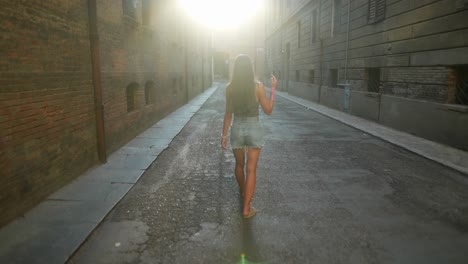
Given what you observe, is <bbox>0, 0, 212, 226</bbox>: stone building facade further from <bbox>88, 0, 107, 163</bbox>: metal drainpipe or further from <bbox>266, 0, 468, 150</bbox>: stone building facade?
<bbox>266, 0, 468, 150</bbox>: stone building facade

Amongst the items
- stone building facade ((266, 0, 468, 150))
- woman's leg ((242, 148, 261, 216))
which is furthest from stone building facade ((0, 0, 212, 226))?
stone building facade ((266, 0, 468, 150))

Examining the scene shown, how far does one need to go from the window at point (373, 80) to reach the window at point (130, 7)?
910cm

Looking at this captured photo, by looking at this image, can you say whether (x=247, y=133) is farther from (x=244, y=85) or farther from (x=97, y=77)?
(x=97, y=77)

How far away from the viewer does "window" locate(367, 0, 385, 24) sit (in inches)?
498

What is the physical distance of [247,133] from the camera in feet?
14.5

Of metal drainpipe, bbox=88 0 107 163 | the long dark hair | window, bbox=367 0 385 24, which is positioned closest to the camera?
the long dark hair

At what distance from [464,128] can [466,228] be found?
5029 millimetres

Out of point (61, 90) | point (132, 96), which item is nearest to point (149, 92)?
point (132, 96)

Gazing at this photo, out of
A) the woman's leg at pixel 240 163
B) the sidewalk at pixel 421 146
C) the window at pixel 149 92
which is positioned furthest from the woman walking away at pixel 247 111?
the window at pixel 149 92

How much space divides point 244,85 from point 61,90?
9.91ft

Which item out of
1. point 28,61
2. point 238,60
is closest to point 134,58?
point 28,61

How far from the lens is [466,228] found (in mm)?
4121

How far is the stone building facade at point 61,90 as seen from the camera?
13.8ft

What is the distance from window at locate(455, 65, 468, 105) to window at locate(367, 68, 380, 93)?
14.3ft
